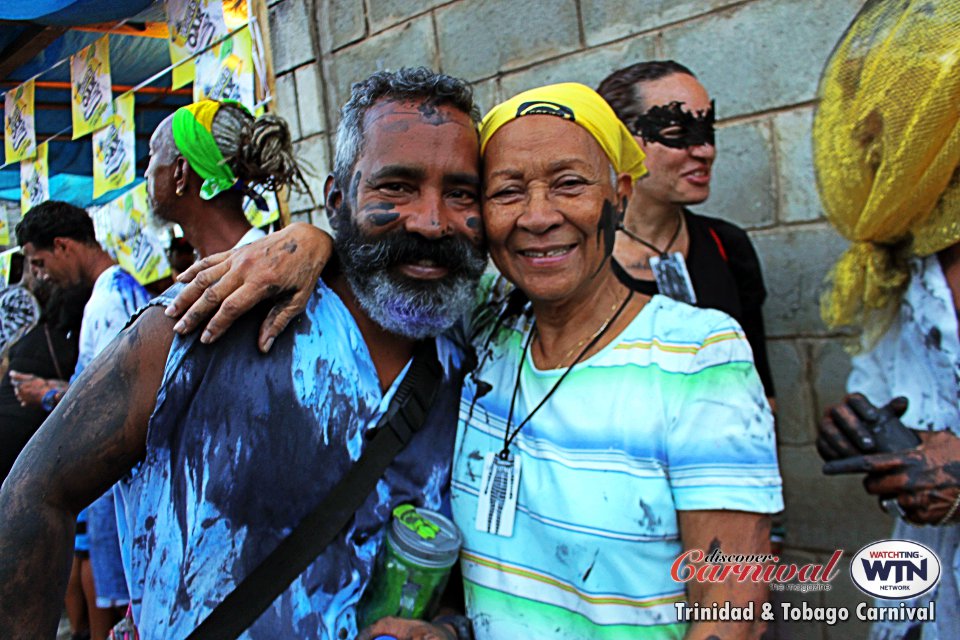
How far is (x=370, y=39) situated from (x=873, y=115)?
3.40 m

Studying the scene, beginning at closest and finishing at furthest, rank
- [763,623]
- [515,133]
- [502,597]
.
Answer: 1. [763,623]
2. [502,597]
3. [515,133]

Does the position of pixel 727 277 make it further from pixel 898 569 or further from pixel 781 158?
pixel 898 569

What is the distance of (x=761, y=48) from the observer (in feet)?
9.84

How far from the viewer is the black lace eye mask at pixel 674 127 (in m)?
2.53

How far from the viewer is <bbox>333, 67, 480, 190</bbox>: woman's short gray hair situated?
1.78m

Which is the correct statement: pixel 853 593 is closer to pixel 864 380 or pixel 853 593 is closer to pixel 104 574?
pixel 864 380

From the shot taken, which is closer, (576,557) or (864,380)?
(576,557)

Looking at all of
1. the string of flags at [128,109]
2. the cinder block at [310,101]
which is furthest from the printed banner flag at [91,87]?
the cinder block at [310,101]

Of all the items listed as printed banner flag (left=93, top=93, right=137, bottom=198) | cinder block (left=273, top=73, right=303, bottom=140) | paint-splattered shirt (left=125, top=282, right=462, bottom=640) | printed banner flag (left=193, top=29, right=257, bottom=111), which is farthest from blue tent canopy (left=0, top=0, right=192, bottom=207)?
paint-splattered shirt (left=125, top=282, right=462, bottom=640)

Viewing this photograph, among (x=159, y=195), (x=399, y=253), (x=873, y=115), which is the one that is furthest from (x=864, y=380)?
(x=159, y=195)

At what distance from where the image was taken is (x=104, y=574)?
3670 millimetres

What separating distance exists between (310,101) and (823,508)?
147 inches

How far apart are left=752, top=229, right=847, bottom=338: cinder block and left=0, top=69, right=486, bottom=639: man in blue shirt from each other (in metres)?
1.83

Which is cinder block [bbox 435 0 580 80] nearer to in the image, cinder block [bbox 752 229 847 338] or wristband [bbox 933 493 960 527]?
cinder block [bbox 752 229 847 338]
